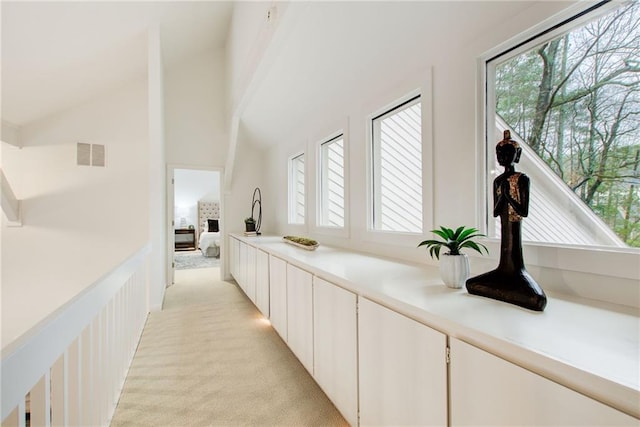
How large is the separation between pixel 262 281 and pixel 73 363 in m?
1.62

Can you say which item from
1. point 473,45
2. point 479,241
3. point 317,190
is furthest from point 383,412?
point 317,190

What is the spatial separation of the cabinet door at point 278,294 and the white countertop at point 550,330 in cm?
98

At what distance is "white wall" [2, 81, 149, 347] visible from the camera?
13.1 ft

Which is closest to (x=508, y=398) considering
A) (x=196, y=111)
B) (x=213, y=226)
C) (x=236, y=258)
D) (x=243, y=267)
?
(x=243, y=267)

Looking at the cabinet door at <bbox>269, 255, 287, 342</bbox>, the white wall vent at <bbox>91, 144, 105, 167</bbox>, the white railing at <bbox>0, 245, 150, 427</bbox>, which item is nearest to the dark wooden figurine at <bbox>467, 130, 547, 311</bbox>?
the white railing at <bbox>0, 245, 150, 427</bbox>

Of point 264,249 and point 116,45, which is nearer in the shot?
point 264,249

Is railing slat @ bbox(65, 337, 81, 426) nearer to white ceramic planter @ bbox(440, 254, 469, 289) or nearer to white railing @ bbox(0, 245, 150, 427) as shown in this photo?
white railing @ bbox(0, 245, 150, 427)

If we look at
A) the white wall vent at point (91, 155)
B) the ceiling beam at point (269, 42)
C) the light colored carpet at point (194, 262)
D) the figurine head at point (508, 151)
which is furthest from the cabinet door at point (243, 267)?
the figurine head at point (508, 151)

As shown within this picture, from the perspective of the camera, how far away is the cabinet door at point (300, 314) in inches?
63.9

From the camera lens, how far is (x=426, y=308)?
0.84 meters

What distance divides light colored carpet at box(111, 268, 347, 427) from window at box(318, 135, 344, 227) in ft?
3.99

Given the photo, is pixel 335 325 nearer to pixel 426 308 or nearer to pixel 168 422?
pixel 426 308

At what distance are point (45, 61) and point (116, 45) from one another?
2.46ft

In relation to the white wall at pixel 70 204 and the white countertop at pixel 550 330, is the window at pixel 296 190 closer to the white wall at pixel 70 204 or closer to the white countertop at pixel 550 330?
the white wall at pixel 70 204
